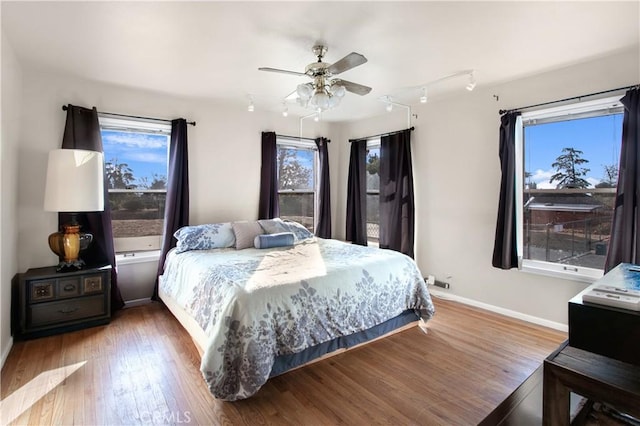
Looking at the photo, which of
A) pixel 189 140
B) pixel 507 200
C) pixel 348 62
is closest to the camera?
pixel 348 62

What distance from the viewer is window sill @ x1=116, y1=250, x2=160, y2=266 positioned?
3.67 metres

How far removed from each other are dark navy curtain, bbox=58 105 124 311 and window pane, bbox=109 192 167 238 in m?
0.26

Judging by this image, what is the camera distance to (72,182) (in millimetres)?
2930

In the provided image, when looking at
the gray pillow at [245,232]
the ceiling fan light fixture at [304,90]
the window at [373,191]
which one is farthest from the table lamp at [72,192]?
the window at [373,191]

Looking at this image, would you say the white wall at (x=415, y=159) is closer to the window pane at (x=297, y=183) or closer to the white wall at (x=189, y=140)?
the white wall at (x=189, y=140)

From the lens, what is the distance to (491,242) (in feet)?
11.9

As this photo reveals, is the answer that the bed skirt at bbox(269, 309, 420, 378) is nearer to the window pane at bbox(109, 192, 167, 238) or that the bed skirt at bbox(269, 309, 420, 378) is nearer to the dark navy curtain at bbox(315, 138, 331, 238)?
the dark navy curtain at bbox(315, 138, 331, 238)

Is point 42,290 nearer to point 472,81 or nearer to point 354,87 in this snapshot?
point 354,87

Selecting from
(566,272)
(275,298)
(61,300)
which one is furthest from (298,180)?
(566,272)

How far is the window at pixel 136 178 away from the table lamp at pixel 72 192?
1.90ft

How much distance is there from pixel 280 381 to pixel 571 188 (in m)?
3.23

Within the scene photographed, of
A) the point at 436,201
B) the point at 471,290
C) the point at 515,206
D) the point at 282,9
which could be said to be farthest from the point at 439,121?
the point at 282,9

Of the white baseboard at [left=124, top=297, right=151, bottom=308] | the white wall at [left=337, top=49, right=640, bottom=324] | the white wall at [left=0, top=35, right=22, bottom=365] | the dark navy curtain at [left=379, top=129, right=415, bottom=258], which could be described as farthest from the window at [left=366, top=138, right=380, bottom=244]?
the white wall at [left=0, top=35, right=22, bottom=365]

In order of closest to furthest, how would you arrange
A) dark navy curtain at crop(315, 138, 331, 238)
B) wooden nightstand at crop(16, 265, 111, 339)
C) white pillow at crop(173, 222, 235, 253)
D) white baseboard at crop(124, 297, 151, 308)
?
wooden nightstand at crop(16, 265, 111, 339), white pillow at crop(173, 222, 235, 253), white baseboard at crop(124, 297, 151, 308), dark navy curtain at crop(315, 138, 331, 238)
